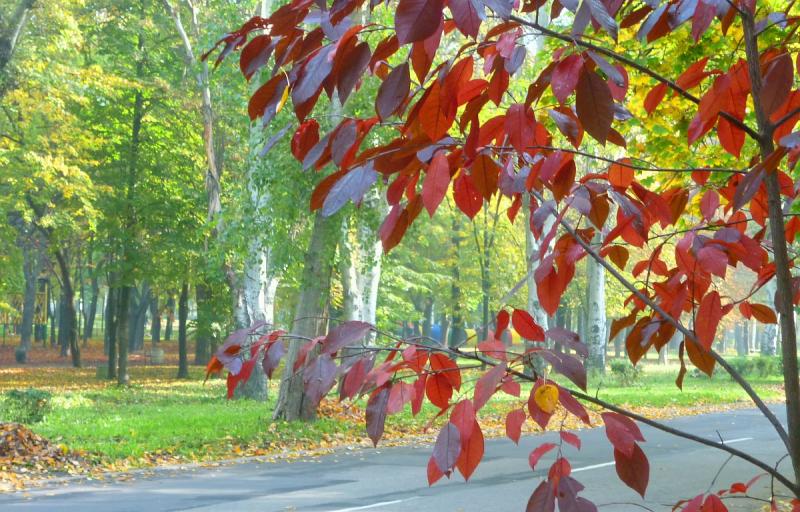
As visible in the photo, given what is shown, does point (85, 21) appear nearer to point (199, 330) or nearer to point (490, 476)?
point (199, 330)

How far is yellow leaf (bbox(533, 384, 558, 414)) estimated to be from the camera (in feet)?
4.58

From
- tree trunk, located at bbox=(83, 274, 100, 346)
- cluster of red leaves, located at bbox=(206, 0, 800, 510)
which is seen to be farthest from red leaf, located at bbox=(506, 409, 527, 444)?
tree trunk, located at bbox=(83, 274, 100, 346)

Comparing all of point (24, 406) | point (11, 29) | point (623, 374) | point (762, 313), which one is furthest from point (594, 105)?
point (623, 374)

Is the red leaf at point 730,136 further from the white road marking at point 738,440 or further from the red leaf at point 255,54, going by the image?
the white road marking at point 738,440

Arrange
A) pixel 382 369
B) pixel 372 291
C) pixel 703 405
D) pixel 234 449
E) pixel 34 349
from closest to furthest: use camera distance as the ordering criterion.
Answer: pixel 382 369 → pixel 234 449 → pixel 372 291 → pixel 703 405 → pixel 34 349

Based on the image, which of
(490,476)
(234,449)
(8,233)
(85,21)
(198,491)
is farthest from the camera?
(8,233)

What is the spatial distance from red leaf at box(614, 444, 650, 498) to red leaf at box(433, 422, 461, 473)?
304mm

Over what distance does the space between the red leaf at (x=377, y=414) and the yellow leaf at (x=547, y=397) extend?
0.25 m

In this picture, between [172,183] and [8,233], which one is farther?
[8,233]

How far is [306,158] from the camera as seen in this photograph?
1.63m

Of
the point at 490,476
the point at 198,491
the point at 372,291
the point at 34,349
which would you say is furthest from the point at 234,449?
the point at 34,349

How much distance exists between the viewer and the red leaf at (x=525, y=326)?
1633 mm

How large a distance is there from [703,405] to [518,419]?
2319cm

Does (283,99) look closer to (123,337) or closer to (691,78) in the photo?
(691,78)
